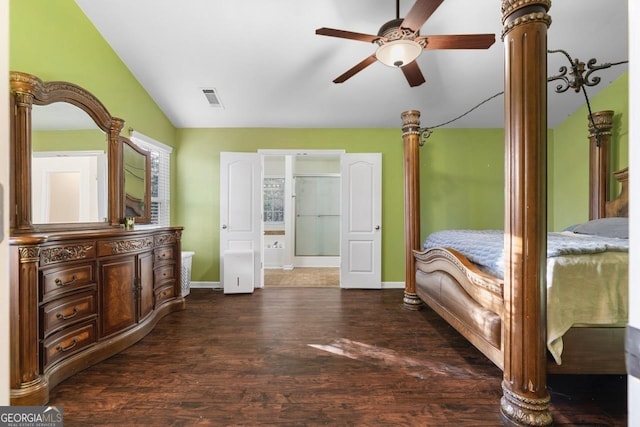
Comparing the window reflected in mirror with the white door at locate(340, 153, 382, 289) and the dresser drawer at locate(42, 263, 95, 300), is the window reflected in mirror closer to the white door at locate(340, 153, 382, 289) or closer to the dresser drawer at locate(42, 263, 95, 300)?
the dresser drawer at locate(42, 263, 95, 300)

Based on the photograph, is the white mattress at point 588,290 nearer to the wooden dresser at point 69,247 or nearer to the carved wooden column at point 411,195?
the carved wooden column at point 411,195

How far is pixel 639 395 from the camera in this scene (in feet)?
1.60

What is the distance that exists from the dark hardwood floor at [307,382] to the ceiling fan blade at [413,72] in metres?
2.25

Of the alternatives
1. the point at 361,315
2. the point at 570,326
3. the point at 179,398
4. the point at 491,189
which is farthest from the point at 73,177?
the point at 491,189

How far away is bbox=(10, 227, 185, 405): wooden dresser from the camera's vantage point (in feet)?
5.05

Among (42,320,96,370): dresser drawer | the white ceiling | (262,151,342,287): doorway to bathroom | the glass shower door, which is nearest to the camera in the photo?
(42,320,96,370): dresser drawer

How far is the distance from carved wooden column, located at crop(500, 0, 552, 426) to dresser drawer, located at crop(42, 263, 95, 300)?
265 centimetres

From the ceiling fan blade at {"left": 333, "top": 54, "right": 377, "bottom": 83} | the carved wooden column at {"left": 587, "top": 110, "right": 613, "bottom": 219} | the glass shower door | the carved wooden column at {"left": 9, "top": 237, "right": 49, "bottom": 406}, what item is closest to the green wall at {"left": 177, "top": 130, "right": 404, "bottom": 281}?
the ceiling fan blade at {"left": 333, "top": 54, "right": 377, "bottom": 83}

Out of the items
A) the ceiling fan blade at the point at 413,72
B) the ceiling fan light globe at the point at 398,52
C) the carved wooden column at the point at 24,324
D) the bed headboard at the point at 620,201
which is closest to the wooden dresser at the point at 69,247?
the carved wooden column at the point at 24,324

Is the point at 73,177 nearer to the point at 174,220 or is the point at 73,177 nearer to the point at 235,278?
the point at 174,220

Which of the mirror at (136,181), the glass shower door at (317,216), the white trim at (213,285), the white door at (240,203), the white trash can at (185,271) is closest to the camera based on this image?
the mirror at (136,181)

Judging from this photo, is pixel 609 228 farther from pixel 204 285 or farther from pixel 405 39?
pixel 204 285

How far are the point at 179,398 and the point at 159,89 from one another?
3342 mm

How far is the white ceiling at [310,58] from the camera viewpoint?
8.20 ft
